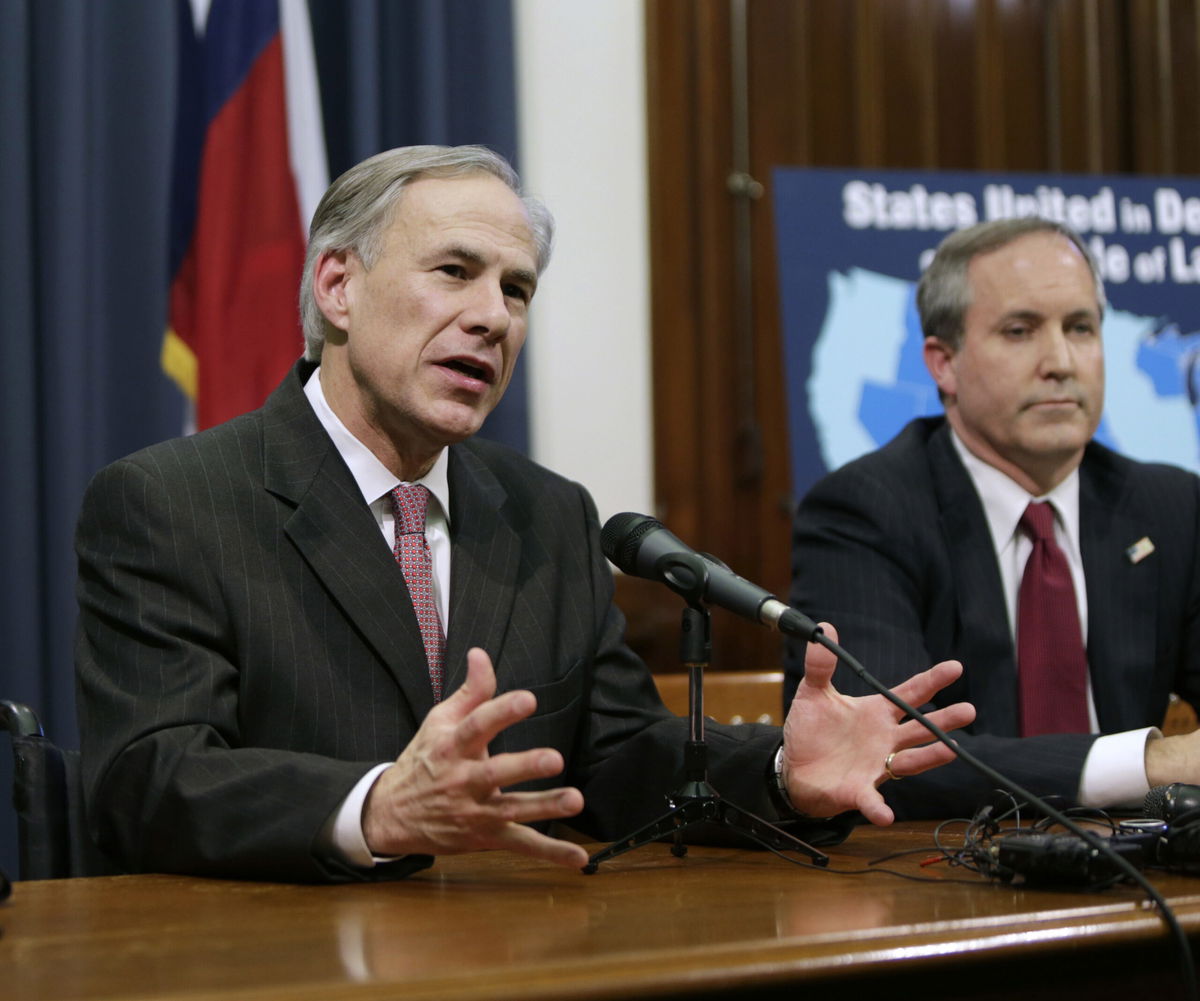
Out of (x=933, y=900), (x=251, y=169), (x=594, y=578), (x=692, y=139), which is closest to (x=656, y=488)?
(x=692, y=139)

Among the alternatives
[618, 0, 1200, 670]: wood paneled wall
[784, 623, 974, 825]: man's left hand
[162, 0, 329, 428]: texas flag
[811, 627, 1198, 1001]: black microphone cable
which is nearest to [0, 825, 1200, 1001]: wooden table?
[811, 627, 1198, 1001]: black microphone cable

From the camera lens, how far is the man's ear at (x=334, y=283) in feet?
6.82

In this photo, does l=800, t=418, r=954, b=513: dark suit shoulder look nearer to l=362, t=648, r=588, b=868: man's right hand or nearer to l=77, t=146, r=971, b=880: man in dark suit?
l=77, t=146, r=971, b=880: man in dark suit

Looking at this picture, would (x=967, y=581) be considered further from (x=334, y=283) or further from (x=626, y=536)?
(x=334, y=283)

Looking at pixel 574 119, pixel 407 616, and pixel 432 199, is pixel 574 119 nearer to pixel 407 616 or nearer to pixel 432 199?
pixel 432 199

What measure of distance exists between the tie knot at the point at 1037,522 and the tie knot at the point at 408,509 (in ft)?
3.77

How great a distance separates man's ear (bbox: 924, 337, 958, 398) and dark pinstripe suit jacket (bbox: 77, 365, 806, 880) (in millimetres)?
929

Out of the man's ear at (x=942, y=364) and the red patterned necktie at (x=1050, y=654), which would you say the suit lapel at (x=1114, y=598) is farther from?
the man's ear at (x=942, y=364)

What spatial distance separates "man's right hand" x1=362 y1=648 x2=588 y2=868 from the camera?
48.9 inches

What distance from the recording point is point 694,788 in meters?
1.55

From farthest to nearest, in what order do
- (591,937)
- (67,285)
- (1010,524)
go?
(67,285) < (1010,524) < (591,937)

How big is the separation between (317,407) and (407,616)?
0.41 m

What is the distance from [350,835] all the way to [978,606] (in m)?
1.38

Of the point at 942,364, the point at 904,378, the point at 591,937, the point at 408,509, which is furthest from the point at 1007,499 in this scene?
the point at 591,937
